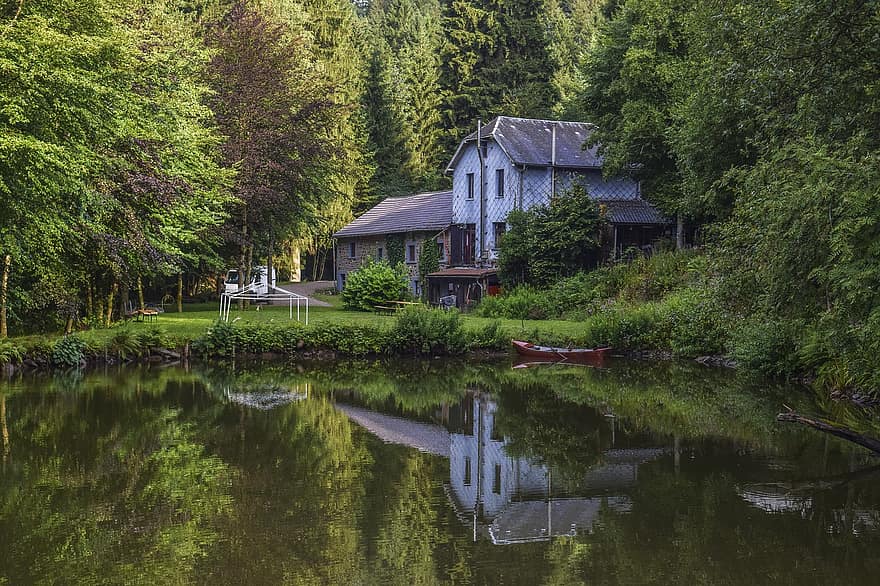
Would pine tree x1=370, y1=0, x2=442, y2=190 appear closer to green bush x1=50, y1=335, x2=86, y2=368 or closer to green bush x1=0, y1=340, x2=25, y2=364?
green bush x1=50, y1=335, x2=86, y2=368

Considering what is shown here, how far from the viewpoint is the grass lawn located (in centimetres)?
2594

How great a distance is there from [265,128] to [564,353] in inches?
597

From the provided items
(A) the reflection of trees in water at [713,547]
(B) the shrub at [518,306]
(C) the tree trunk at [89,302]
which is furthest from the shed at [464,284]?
(A) the reflection of trees in water at [713,547]

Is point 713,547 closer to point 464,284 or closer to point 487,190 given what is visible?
point 464,284

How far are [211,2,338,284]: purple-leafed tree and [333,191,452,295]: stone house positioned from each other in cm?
652

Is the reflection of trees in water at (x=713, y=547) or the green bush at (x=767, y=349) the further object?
the green bush at (x=767, y=349)

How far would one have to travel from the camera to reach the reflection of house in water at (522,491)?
A: 10.2 meters

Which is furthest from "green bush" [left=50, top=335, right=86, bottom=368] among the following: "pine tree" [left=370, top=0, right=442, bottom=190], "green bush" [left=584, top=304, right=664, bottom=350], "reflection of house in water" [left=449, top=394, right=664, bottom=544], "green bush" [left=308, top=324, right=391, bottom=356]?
"pine tree" [left=370, top=0, right=442, bottom=190]

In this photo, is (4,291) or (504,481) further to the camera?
(4,291)

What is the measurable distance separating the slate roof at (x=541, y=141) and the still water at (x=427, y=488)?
2022cm

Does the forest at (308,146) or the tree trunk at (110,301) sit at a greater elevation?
the forest at (308,146)

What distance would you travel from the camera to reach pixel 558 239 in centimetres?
3606

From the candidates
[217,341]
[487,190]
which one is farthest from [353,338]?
[487,190]

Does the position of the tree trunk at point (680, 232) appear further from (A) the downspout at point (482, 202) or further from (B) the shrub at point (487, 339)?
(B) the shrub at point (487, 339)
